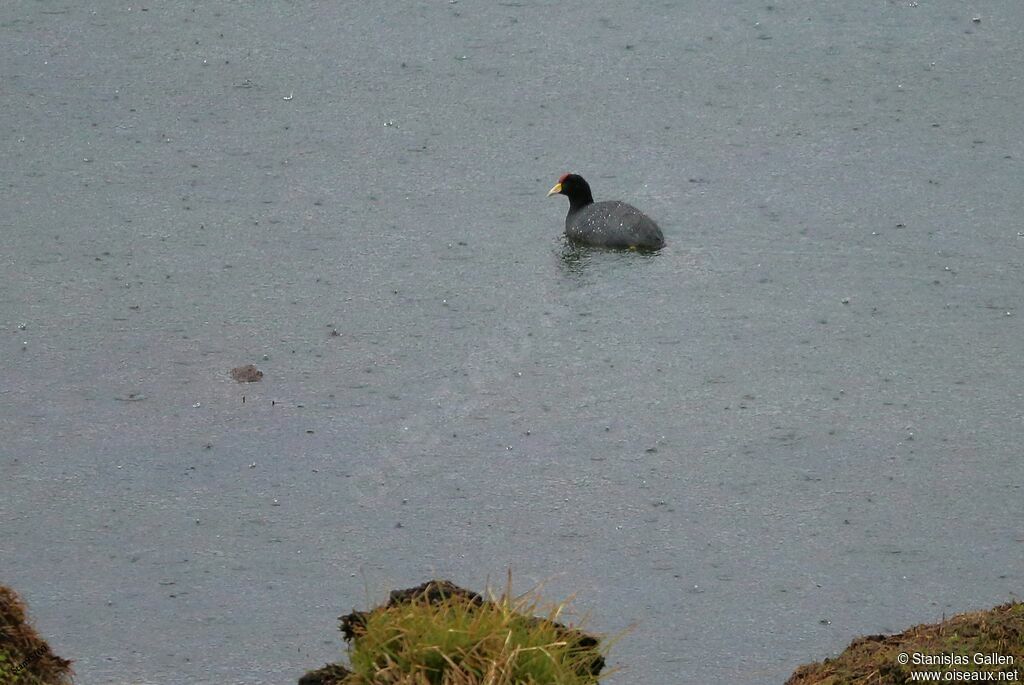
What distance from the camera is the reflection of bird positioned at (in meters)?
6.28

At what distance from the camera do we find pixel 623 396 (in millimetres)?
5352

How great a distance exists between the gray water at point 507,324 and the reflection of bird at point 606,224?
0.23 feet

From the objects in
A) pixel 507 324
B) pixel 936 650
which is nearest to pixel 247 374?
pixel 507 324

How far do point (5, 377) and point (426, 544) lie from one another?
175cm

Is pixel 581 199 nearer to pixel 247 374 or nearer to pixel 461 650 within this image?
pixel 247 374

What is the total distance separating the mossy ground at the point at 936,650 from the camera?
311 cm

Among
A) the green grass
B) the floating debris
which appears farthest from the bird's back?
the green grass

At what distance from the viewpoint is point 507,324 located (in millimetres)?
5766

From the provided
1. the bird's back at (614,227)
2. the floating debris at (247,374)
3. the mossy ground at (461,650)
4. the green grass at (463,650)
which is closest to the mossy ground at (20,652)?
the mossy ground at (461,650)

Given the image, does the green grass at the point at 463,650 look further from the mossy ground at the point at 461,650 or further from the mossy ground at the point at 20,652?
the mossy ground at the point at 20,652

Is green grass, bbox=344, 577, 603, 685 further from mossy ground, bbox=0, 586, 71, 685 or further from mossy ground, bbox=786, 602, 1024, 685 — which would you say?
mossy ground, bbox=0, 586, 71, 685

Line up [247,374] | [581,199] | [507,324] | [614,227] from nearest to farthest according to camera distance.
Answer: [247,374] → [507,324] → [614,227] → [581,199]

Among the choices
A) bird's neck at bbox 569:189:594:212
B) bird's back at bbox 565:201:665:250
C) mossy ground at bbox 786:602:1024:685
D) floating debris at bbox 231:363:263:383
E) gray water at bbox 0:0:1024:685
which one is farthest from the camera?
bird's neck at bbox 569:189:594:212

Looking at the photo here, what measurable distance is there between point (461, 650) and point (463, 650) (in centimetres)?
1
